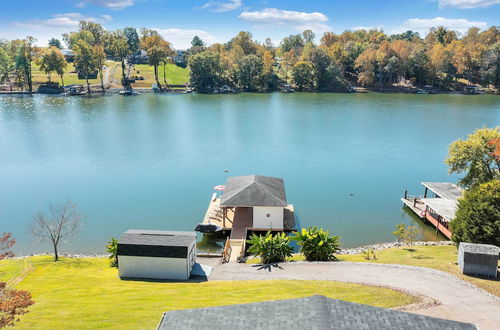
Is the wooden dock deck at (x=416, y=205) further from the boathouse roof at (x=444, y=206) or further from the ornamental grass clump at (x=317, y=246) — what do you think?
the ornamental grass clump at (x=317, y=246)

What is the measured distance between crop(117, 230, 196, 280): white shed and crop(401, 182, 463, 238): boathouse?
71.4 feet

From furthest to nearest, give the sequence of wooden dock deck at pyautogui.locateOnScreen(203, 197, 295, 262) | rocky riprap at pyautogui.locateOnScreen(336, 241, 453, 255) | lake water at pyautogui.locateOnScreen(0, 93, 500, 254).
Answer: lake water at pyautogui.locateOnScreen(0, 93, 500, 254) → wooden dock deck at pyautogui.locateOnScreen(203, 197, 295, 262) → rocky riprap at pyautogui.locateOnScreen(336, 241, 453, 255)

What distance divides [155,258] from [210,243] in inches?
381

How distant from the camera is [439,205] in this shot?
35.2m

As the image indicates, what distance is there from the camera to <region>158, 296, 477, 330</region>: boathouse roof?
37.4 feet

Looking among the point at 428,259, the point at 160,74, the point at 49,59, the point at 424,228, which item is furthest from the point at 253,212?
the point at 160,74

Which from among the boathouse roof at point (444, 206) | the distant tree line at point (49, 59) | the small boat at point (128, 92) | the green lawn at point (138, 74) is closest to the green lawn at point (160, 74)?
the green lawn at point (138, 74)

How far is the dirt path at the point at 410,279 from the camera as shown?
56.5 feet

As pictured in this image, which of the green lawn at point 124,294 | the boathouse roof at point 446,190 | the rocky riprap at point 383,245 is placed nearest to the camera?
the green lawn at point 124,294

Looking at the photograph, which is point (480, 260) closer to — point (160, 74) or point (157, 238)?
point (157, 238)

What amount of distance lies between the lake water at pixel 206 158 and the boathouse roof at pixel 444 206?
248 centimetres

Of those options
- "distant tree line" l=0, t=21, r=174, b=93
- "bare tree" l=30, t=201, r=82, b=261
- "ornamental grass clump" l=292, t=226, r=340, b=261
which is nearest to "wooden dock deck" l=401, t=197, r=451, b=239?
"ornamental grass clump" l=292, t=226, r=340, b=261

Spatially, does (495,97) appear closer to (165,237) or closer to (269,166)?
(269,166)

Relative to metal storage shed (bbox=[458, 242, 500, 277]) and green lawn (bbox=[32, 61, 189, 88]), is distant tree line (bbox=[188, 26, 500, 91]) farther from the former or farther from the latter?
metal storage shed (bbox=[458, 242, 500, 277])
